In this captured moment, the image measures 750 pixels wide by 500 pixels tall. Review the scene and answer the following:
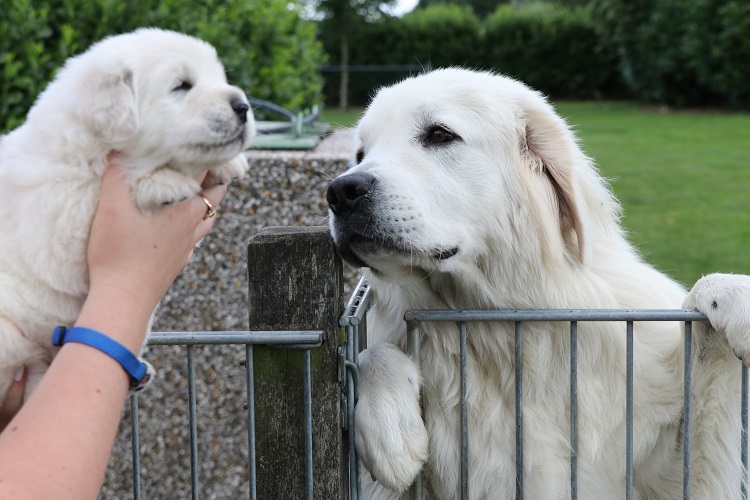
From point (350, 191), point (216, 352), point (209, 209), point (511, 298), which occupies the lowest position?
point (216, 352)

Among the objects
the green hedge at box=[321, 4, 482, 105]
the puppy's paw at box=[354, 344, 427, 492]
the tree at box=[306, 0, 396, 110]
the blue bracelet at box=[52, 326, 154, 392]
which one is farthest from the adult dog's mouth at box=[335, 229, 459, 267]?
the green hedge at box=[321, 4, 482, 105]

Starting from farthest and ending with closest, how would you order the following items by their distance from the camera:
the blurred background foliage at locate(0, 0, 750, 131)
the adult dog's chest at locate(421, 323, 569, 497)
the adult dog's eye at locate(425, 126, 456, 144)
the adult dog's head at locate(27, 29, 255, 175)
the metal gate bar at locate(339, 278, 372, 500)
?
1. the blurred background foliage at locate(0, 0, 750, 131)
2. the adult dog's eye at locate(425, 126, 456, 144)
3. the adult dog's chest at locate(421, 323, 569, 497)
4. the metal gate bar at locate(339, 278, 372, 500)
5. the adult dog's head at locate(27, 29, 255, 175)

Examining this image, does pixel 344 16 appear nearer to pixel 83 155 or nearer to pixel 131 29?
pixel 131 29

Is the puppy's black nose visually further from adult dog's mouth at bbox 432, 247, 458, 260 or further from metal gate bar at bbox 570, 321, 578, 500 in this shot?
metal gate bar at bbox 570, 321, 578, 500

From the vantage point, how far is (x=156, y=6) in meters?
5.53

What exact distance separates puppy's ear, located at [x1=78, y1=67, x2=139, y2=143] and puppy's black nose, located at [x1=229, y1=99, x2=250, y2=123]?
9.8 inches

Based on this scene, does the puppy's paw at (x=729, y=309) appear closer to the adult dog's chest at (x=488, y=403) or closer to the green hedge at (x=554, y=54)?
the adult dog's chest at (x=488, y=403)

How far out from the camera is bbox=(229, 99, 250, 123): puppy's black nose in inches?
88.4

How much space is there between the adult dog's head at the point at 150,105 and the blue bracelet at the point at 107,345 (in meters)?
0.45

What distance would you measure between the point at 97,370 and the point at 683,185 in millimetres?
12115

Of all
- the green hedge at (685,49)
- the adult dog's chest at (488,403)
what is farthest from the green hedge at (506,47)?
the adult dog's chest at (488,403)

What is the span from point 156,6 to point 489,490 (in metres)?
3.91

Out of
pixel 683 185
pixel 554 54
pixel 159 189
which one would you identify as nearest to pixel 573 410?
pixel 159 189

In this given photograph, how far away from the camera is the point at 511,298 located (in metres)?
2.87
